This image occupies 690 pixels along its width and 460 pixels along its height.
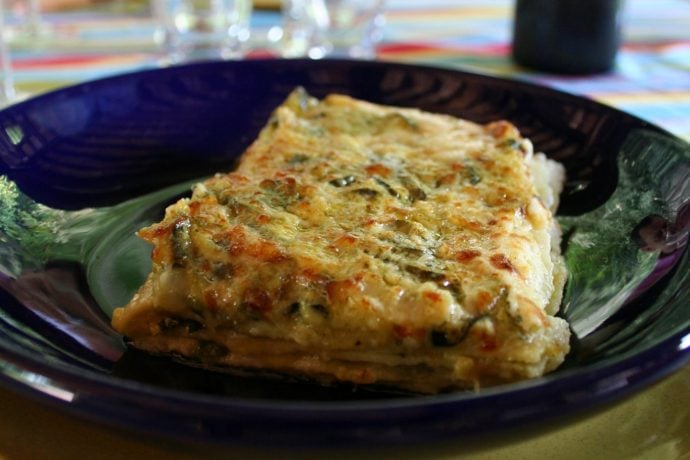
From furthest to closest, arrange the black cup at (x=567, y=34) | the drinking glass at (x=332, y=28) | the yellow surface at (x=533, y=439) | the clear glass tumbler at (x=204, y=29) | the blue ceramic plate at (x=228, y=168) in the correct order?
the drinking glass at (x=332, y=28) → the clear glass tumbler at (x=204, y=29) → the black cup at (x=567, y=34) → the yellow surface at (x=533, y=439) → the blue ceramic plate at (x=228, y=168)

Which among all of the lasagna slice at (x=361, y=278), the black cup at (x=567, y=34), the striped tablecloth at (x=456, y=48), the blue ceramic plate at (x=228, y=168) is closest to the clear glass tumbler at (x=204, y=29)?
the striped tablecloth at (x=456, y=48)

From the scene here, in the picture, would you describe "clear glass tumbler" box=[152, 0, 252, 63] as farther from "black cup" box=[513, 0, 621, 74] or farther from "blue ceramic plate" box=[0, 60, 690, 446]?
"black cup" box=[513, 0, 621, 74]

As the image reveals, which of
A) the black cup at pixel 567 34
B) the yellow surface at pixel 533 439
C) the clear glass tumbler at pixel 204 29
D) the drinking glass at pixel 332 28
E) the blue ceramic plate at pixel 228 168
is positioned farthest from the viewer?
the drinking glass at pixel 332 28

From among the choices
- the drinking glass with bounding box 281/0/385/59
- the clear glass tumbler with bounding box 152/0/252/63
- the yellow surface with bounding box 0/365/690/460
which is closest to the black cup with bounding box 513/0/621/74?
the drinking glass with bounding box 281/0/385/59

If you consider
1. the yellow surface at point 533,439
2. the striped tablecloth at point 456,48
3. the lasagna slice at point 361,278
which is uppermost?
the lasagna slice at point 361,278

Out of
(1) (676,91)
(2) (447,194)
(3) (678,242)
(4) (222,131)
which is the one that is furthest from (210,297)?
(1) (676,91)

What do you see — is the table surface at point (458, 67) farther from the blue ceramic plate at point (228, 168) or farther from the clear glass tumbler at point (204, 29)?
the clear glass tumbler at point (204, 29)
